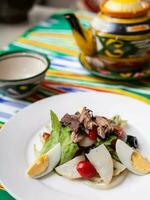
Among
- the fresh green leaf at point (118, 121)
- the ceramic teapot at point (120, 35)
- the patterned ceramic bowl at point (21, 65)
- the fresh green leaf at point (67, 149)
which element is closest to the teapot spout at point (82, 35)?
the ceramic teapot at point (120, 35)

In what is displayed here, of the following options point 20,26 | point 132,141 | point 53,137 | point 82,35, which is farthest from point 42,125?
point 20,26

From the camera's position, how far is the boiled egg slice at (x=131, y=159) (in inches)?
22.0

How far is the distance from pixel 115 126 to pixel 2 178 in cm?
22

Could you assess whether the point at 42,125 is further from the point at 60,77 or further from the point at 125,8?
the point at 125,8

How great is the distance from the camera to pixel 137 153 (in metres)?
0.58

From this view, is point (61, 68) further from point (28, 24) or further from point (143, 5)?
point (28, 24)

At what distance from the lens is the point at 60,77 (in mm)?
912

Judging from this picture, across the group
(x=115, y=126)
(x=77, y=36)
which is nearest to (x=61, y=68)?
(x=77, y=36)

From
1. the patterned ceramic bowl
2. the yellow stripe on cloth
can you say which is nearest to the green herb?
the patterned ceramic bowl

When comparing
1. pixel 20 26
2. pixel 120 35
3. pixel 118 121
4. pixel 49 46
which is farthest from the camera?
pixel 20 26

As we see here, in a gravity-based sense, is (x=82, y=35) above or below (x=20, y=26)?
above

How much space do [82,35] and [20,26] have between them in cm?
56

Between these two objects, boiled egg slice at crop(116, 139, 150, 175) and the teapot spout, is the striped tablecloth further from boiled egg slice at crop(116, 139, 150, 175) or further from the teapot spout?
boiled egg slice at crop(116, 139, 150, 175)

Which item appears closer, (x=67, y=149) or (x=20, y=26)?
(x=67, y=149)
